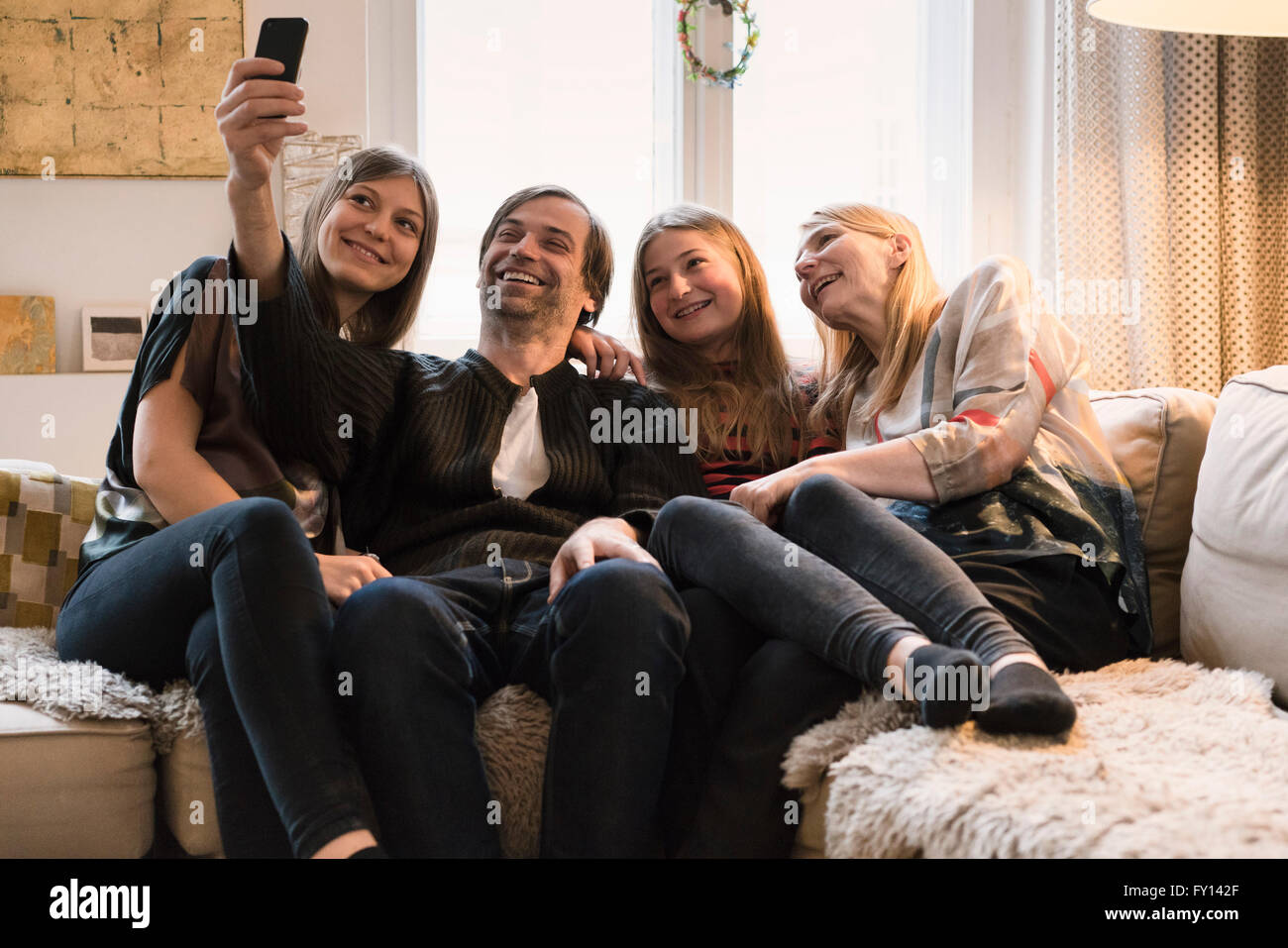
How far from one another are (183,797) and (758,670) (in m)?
0.65

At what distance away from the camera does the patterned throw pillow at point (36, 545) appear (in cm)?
154

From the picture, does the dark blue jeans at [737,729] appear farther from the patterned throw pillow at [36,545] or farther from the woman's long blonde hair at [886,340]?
the patterned throw pillow at [36,545]

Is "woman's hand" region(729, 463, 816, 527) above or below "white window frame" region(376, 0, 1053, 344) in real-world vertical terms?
below

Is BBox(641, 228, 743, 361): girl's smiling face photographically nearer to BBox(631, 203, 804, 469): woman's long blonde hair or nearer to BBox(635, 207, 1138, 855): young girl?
BBox(631, 203, 804, 469): woman's long blonde hair

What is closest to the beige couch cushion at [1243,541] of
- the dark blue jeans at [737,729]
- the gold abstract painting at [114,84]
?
the dark blue jeans at [737,729]

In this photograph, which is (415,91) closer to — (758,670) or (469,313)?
(469,313)

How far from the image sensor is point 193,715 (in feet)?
3.81

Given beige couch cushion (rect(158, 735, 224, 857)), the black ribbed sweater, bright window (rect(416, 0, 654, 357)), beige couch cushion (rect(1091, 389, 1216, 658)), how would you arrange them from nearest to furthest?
beige couch cushion (rect(158, 735, 224, 857))
the black ribbed sweater
beige couch cushion (rect(1091, 389, 1216, 658))
bright window (rect(416, 0, 654, 357))

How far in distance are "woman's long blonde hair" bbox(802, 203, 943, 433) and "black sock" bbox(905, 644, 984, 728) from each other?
66cm

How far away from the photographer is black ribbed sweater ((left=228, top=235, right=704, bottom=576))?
4.52 feet

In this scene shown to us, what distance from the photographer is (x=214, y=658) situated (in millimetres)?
1088

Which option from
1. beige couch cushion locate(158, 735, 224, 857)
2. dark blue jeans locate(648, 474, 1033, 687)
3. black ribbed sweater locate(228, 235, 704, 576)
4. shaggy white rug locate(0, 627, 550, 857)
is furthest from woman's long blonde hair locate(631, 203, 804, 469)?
beige couch cushion locate(158, 735, 224, 857)

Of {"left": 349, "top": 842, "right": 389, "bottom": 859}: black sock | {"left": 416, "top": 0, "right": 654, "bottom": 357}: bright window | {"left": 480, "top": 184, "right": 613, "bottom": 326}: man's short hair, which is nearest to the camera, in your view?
{"left": 349, "top": 842, "right": 389, "bottom": 859}: black sock
